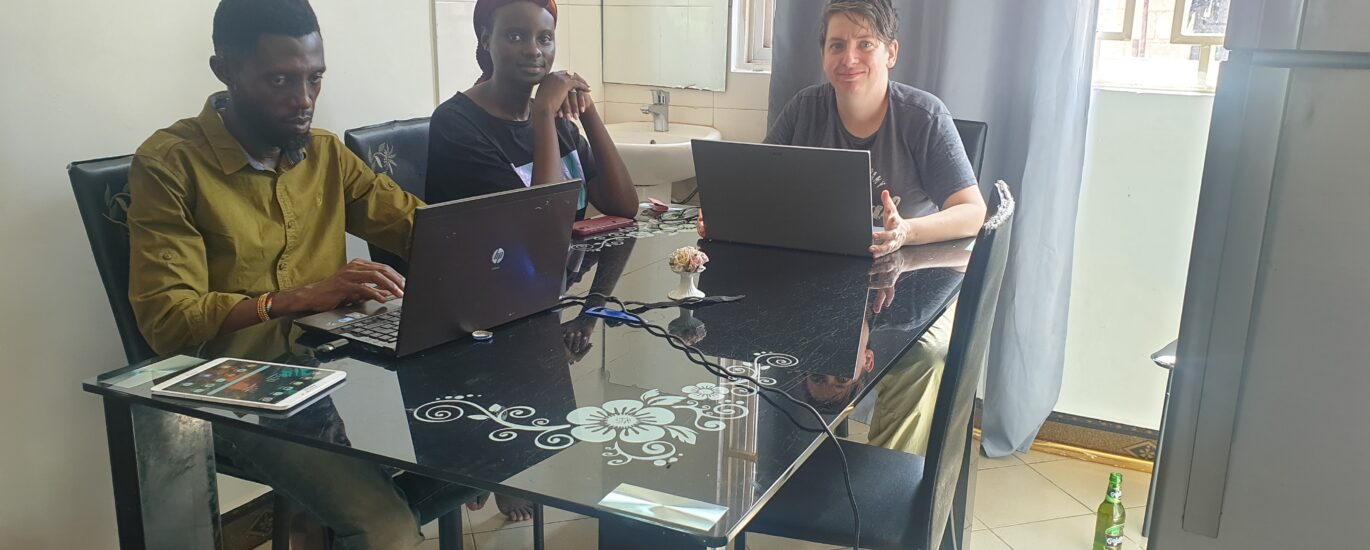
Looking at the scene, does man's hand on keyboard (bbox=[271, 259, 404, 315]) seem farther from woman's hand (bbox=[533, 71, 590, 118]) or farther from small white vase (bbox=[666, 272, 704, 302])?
woman's hand (bbox=[533, 71, 590, 118])

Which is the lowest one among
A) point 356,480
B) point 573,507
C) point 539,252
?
point 356,480

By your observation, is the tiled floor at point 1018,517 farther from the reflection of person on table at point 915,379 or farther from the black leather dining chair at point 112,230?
the black leather dining chair at point 112,230

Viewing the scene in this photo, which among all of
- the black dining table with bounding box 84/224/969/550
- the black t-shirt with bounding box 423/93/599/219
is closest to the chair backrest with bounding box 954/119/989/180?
the black dining table with bounding box 84/224/969/550

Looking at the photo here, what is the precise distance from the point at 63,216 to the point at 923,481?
5.09ft

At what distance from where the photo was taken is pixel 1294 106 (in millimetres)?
800

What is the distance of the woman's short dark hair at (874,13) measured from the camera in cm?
225

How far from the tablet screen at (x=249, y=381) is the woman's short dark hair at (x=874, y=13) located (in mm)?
1494

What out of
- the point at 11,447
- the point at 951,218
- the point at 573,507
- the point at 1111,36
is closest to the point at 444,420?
the point at 573,507

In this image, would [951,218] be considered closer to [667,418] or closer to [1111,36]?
[1111,36]

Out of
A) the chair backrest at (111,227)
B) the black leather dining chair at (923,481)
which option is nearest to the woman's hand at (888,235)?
the black leather dining chair at (923,481)

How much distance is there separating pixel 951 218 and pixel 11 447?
5.96 ft

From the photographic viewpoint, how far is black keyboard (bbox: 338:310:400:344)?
1353 mm

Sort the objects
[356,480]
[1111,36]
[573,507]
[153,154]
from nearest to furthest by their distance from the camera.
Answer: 1. [573,507]
2. [356,480]
3. [153,154]
4. [1111,36]

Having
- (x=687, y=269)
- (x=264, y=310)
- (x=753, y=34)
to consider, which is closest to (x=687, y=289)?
(x=687, y=269)
